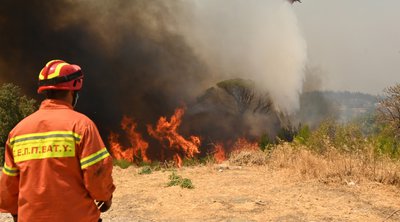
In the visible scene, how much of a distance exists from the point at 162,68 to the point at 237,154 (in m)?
15.0

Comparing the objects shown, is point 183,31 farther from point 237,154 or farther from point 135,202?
point 135,202

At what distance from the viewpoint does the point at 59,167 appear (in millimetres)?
2457

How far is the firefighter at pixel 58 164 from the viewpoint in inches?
96.3

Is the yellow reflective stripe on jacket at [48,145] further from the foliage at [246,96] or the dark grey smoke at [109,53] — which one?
the foliage at [246,96]

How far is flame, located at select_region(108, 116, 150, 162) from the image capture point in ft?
71.1

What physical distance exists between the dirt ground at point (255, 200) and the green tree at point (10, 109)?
21.9ft

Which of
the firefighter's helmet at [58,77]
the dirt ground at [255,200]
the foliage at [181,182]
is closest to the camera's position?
the firefighter's helmet at [58,77]

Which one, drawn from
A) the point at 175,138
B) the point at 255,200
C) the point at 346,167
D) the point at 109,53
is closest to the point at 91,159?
the point at 255,200

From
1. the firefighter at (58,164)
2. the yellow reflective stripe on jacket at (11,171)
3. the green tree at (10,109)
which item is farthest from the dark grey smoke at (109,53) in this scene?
the firefighter at (58,164)

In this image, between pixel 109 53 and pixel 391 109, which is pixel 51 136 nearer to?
pixel 391 109

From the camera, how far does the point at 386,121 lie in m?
12.6

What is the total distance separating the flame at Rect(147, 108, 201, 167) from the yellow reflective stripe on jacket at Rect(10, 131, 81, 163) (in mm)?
18737

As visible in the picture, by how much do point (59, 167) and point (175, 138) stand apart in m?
20.7

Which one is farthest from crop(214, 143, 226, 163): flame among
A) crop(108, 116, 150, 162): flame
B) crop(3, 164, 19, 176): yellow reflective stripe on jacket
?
crop(3, 164, 19, 176): yellow reflective stripe on jacket
